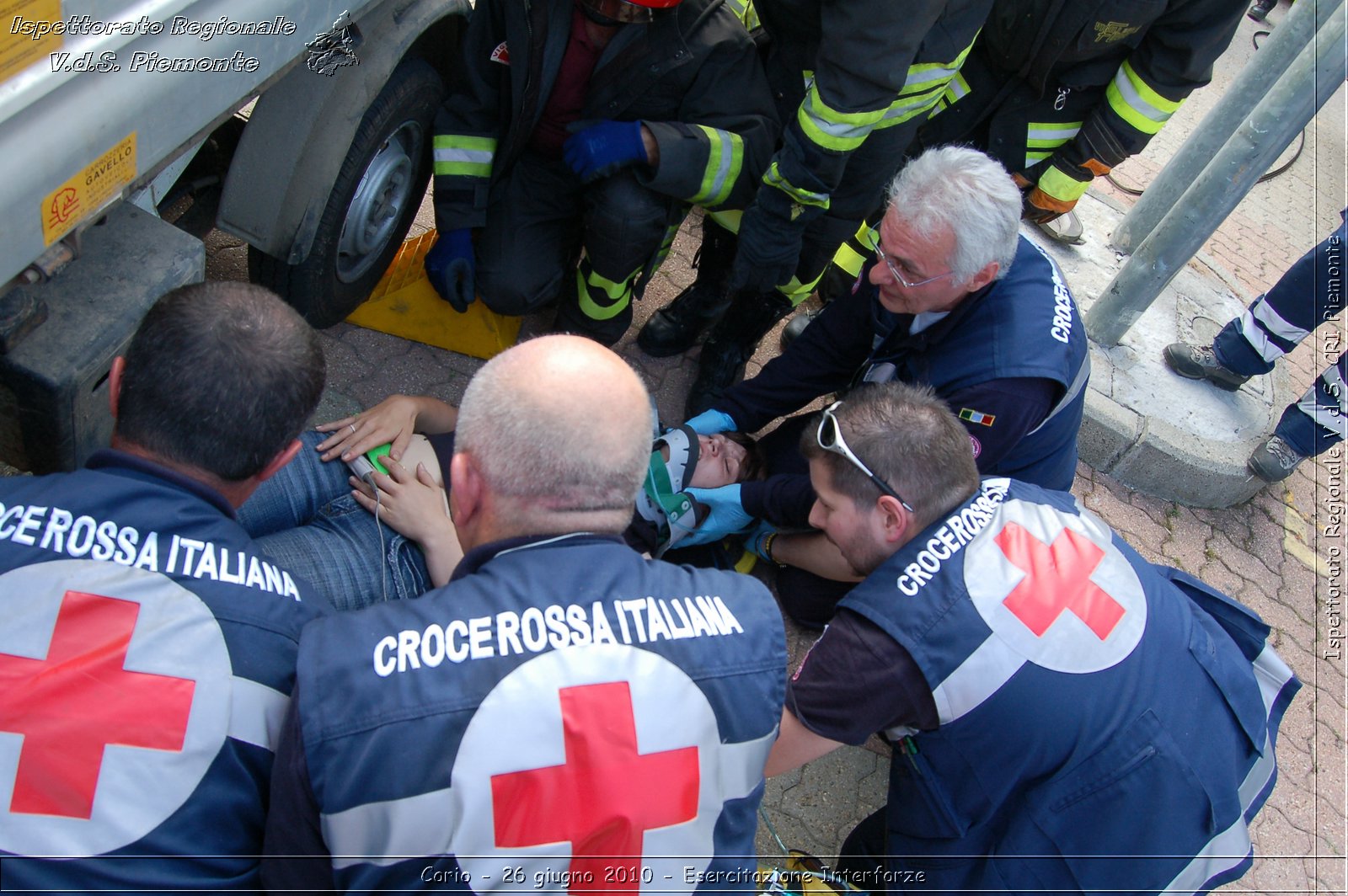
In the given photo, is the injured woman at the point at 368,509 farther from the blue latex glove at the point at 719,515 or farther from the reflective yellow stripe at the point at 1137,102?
the reflective yellow stripe at the point at 1137,102

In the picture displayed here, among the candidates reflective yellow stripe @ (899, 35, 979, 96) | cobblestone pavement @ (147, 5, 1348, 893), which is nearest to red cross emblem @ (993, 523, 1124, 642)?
cobblestone pavement @ (147, 5, 1348, 893)

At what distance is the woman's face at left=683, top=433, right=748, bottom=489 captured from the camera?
265cm

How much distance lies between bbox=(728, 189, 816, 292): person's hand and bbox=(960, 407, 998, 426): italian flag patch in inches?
32.5

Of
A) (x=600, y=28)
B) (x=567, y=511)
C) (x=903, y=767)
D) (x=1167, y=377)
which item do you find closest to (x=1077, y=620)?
(x=903, y=767)

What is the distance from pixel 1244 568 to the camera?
11.5ft

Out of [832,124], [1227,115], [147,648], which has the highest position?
[832,124]

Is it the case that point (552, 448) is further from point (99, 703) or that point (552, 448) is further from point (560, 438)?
point (99, 703)

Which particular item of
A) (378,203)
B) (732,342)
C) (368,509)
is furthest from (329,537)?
(732,342)

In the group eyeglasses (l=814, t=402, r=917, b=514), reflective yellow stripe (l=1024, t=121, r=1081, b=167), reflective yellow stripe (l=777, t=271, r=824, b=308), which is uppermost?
reflective yellow stripe (l=1024, t=121, r=1081, b=167)

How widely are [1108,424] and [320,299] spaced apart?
9.26 ft

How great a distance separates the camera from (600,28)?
2740 mm

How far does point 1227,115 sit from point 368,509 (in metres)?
3.69

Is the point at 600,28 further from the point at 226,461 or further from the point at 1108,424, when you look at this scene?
the point at 1108,424

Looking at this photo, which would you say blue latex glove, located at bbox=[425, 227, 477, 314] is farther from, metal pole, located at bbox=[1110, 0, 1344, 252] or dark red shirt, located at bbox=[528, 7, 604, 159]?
metal pole, located at bbox=[1110, 0, 1344, 252]
